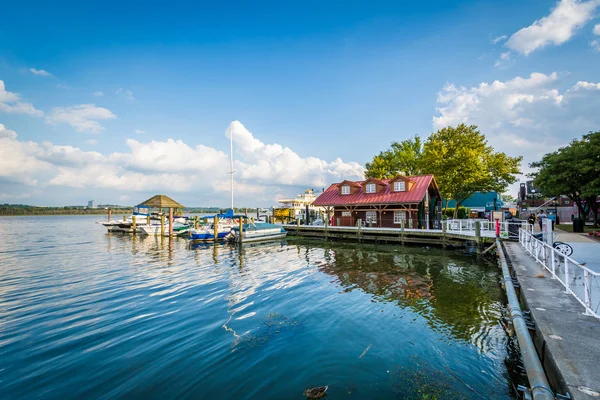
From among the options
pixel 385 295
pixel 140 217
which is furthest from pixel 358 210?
pixel 140 217

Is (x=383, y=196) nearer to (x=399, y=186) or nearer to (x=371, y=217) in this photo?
(x=399, y=186)

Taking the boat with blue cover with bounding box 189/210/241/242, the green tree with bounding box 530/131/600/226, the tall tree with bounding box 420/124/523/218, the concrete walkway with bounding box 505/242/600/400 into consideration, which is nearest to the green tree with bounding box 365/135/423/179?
the tall tree with bounding box 420/124/523/218

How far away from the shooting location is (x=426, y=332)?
830cm

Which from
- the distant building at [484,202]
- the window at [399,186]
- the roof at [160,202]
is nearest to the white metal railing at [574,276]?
the window at [399,186]

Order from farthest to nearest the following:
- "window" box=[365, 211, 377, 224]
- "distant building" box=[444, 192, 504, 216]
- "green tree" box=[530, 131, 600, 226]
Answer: "distant building" box=[444, 192, 504, 216]
"window" box=[365, 211, 377, 224]
"green tree" box=[530, 131, 600, 226]

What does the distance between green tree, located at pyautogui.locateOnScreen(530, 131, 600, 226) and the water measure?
62.3 feet

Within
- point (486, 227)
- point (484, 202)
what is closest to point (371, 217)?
point (486, 227)

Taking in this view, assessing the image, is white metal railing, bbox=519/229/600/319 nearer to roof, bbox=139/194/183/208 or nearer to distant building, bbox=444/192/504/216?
distant building, bbox=444/192/504/216

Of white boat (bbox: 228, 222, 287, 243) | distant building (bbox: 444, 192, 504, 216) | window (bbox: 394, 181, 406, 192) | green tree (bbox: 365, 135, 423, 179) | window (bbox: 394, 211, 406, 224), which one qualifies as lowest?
white boat (bbox: 228, 222, 287, 243)

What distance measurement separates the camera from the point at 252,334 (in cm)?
827

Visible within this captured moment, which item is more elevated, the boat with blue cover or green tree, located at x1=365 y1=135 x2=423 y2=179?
green tree, located at x1=365 y1=135 x2=423 y2=179

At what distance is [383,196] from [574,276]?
23.7m

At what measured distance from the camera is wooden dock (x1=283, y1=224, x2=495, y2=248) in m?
22.5

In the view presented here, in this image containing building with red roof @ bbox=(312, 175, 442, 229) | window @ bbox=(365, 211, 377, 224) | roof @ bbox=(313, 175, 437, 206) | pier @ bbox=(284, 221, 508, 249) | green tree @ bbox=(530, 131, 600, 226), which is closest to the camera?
pier @ bbox=(284, 221, 508, 249)
